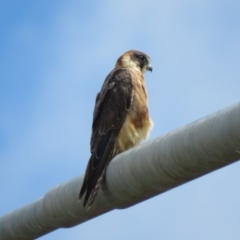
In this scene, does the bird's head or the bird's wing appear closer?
the bird's wing

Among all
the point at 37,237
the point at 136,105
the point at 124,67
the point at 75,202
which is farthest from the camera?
the point at 124,67

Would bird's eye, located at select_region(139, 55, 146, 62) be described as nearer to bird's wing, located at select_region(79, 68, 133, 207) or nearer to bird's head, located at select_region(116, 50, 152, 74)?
bird's head, located at select_region(116, 50, 152, 74)

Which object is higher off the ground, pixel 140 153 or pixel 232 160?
pixel 140 153

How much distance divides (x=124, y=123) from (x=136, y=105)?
12.3 inches

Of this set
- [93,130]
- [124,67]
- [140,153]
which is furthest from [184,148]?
[124,67]

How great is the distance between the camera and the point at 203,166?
2.46 metres

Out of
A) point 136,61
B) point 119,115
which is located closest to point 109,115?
point 119,115

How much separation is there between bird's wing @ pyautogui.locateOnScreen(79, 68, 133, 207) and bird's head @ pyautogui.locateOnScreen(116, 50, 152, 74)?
2.11 feet

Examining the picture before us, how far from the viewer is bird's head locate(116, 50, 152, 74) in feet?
24.4

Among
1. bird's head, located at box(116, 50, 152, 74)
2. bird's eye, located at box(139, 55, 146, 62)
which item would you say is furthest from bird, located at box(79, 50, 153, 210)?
bird's eye, located at box(139, 55, 146, 62)

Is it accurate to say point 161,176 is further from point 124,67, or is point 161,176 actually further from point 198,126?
point 124,67

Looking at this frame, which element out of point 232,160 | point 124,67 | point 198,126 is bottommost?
point 232,160

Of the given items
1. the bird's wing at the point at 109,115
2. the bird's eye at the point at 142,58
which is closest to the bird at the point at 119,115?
the bird's wing at the point at 109,115

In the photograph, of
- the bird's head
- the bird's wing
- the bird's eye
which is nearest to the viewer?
the bird's wing
